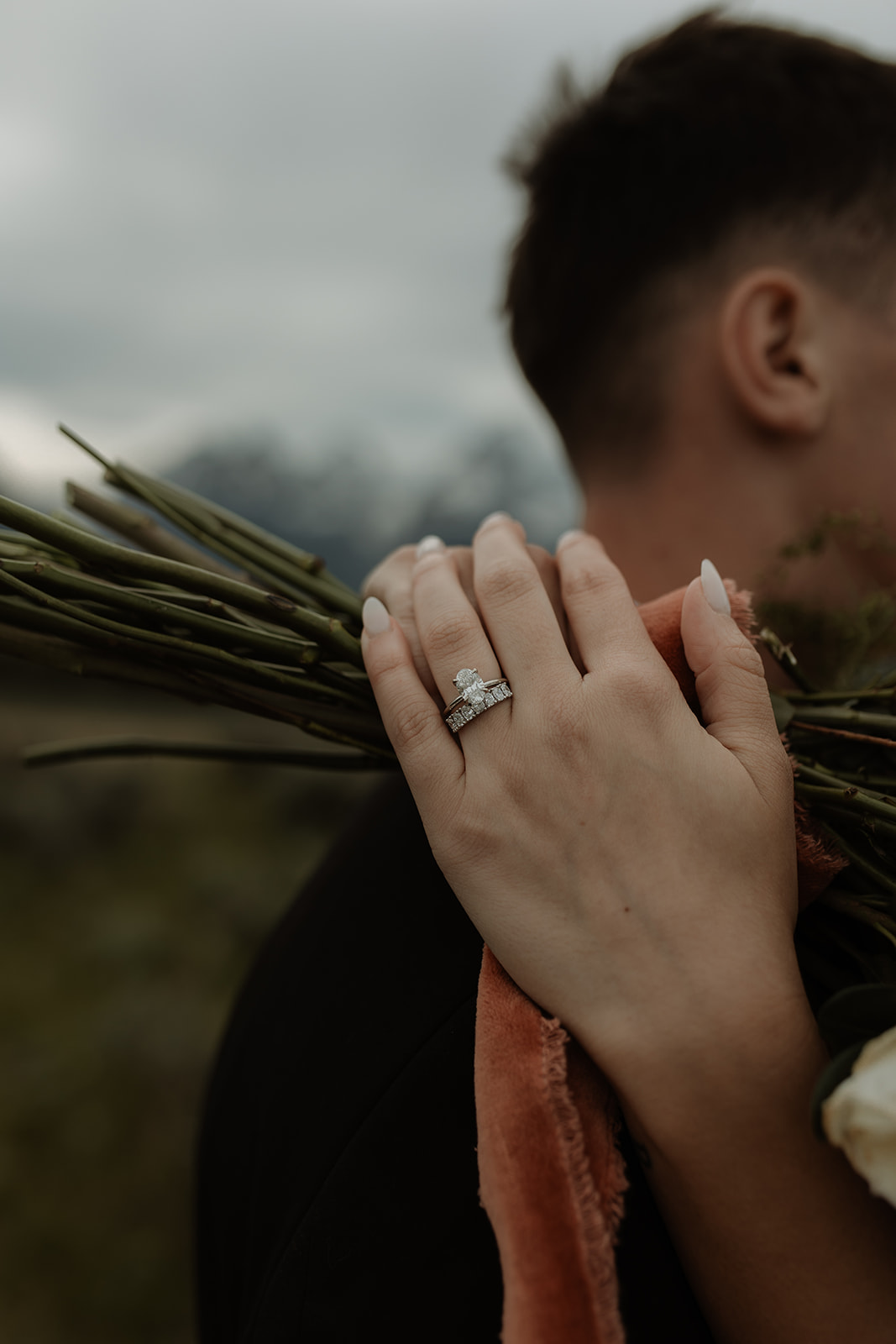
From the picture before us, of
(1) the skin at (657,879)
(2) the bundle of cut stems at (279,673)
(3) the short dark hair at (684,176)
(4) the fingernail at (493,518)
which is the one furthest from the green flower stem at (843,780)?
(3) the short dark hair at (684,176)

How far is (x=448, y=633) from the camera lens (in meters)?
0.62

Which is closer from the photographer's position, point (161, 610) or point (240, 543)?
point (161, 610)

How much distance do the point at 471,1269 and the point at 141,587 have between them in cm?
56

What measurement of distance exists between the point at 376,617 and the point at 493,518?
15 centimetres

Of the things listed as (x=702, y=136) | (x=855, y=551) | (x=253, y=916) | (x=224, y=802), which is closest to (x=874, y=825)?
(x=855, y=551)

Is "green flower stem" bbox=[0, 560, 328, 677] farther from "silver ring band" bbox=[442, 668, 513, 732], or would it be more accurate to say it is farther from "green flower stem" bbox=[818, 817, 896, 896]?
"green flower stem" bbox=[818, 817, 896, 896]

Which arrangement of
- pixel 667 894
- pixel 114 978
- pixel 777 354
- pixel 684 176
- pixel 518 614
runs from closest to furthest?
pixel 667 894 → pixel 518 614 → pixel 777 354 → pixel 684 176 → pixel 114 978

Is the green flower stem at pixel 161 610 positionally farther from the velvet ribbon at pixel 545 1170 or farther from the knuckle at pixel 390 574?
the velvet ribbon at pixel 545 1170

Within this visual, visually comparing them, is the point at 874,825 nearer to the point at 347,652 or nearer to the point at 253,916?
the point at 347,652

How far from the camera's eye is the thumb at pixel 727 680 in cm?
56

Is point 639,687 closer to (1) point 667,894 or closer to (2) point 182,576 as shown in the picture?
(1) point 667,894

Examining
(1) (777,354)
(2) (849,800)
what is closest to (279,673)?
(2) (849,800)

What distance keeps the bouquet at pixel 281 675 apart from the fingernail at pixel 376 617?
0.08 ft

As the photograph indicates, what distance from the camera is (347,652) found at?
678 mm
